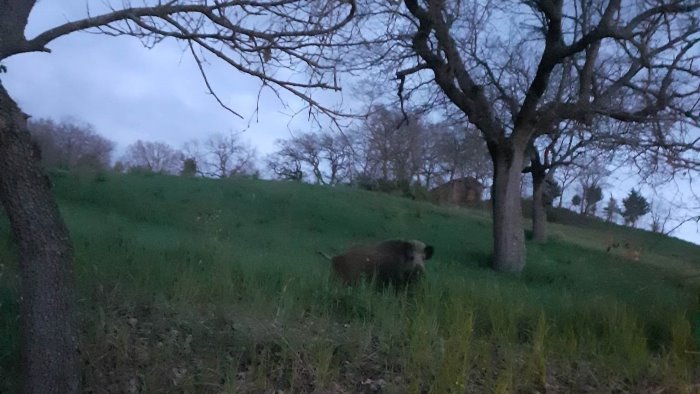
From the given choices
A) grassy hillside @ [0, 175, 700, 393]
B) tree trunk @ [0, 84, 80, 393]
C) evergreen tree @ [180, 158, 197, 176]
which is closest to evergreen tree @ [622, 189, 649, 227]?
grassy hillside @ [0, 175, 700, 393]

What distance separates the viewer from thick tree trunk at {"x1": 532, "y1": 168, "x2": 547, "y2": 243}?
28984 millimetres

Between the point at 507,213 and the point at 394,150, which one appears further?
the point at 394,150

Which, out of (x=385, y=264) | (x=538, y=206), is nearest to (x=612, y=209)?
(x=538, y=206)

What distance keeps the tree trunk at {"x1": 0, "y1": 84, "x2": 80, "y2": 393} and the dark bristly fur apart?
16.2 ft

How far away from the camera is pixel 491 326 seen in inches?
345

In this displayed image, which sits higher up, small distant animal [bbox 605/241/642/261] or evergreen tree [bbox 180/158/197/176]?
evergreen tree [bbox 180/158/197/176]

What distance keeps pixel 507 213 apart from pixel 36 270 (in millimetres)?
16193

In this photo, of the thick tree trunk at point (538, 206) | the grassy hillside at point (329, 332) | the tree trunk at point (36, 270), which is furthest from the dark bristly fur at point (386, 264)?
the thick tree trunk at point (538, 206)

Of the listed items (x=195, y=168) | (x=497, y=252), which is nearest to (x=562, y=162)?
(x=497, y=252)

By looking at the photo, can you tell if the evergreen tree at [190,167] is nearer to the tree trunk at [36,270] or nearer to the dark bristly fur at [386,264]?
the dark bristly fur at [386,264]

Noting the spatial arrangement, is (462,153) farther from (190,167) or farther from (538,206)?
(190,167)

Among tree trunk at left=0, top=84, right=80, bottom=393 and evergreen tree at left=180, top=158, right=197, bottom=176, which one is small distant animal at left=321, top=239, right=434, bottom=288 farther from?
evergreen tree at left=180, top=158, right=197, bottom=176

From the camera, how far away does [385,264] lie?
37.1 feet

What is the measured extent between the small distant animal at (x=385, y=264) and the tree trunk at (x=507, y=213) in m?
9.87
